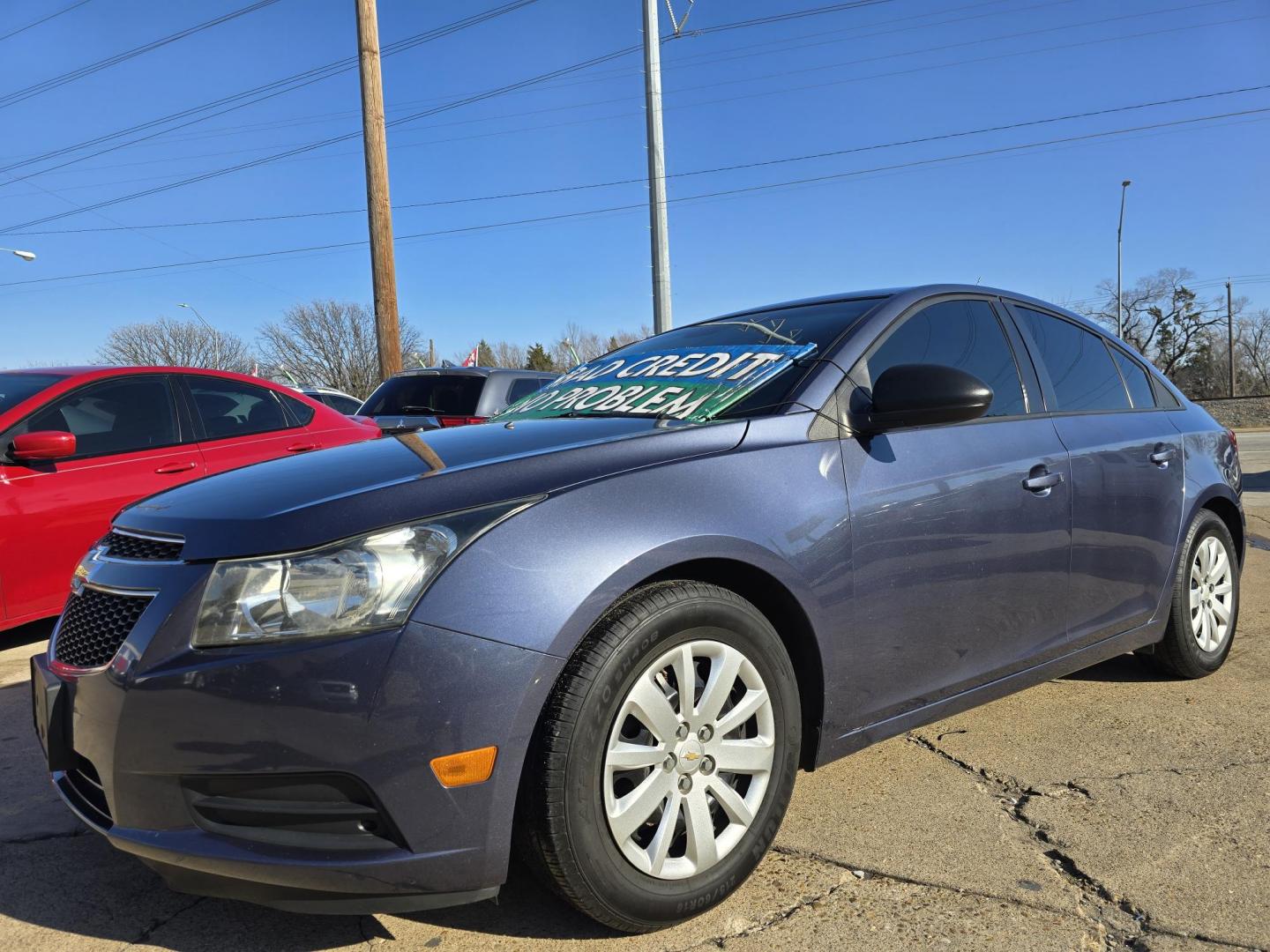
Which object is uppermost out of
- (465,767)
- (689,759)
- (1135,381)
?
(1135,381)

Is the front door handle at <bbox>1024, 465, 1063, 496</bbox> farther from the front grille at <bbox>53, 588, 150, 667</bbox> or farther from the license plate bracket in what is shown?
the license plate bracket

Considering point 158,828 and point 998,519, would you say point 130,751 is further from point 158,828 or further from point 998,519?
point 998,519

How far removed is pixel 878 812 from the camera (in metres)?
2.91

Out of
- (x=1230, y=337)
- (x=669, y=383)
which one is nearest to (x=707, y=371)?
(x=669, y=383)

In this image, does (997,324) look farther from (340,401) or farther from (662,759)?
(340,401)

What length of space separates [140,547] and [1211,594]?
4.00 m

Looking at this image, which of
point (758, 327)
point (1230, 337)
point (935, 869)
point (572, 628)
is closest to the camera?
point (572, 628)

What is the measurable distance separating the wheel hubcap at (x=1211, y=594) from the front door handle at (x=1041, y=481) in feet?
3.93

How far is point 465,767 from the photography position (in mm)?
1988

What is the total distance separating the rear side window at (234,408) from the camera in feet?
19.1

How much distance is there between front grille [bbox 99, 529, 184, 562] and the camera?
7.22ft

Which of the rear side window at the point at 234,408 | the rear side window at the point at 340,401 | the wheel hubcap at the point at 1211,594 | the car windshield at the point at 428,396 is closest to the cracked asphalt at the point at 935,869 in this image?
the wheel hubcap at the point at 1211,594

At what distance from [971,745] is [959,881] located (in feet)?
3.36

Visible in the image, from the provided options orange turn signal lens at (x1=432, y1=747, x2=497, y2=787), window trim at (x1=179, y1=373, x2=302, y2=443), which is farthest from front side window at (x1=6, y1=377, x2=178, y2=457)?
orange turn signal lens at (x1=432, y1=747, x2=497, y2=787)
